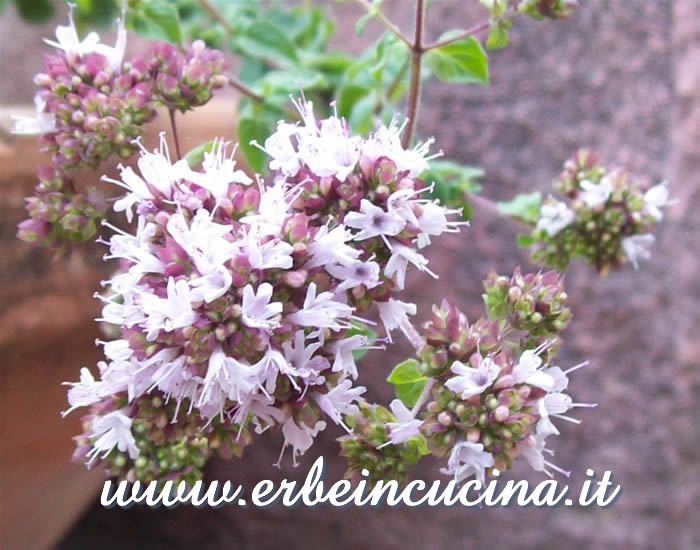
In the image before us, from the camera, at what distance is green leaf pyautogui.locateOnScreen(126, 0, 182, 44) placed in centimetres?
75

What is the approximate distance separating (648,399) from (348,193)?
79 cm

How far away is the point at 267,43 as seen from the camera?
36.6 inches

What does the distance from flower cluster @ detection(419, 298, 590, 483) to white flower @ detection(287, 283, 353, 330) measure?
0.09 metres

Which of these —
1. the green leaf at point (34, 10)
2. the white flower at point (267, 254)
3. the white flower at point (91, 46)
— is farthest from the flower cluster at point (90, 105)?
the green leaf at point (34, 10)

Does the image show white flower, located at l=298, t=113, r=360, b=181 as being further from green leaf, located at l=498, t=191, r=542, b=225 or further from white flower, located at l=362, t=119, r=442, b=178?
green leaf, located at l=498, t=191, r=542, b=225

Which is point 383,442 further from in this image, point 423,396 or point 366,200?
point 366,200

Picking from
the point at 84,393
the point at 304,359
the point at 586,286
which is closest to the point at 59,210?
the point at 84,393

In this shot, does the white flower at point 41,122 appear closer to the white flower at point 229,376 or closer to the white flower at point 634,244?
the white flower at point 229,376

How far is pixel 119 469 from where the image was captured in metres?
0.55

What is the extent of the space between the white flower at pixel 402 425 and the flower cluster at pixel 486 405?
0.01 m

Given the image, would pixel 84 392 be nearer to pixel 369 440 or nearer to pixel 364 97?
pixel 369 440

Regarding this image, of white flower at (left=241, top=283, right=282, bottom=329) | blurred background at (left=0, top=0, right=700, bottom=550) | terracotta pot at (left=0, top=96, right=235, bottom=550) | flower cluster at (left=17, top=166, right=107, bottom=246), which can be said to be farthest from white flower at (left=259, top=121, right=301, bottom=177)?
blurred background at (left=0, top=0, right=700, bottom=550)

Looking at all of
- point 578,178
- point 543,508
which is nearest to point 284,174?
point 578,178

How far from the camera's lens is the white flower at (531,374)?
1.55 feet
